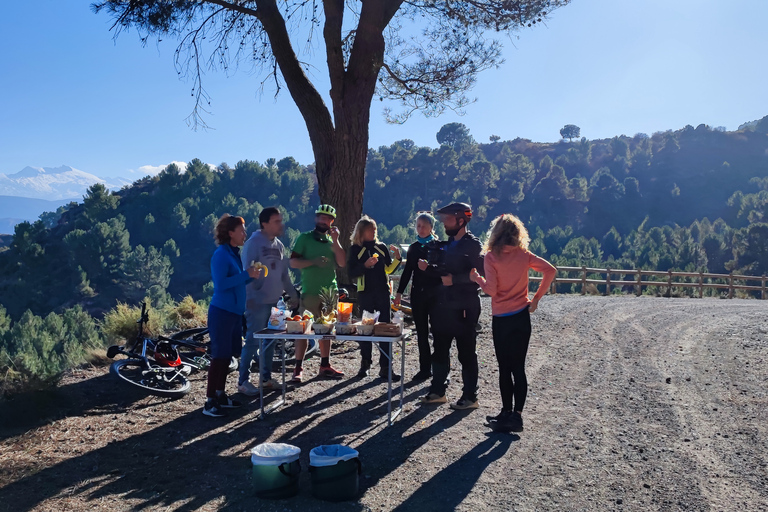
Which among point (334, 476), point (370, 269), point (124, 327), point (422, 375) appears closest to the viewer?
point (334, 476)

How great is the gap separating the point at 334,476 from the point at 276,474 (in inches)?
13.1

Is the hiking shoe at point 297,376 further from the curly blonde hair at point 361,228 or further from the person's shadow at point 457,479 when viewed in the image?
the person's shadow at point 457,479

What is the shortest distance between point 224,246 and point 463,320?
2101 millimetres

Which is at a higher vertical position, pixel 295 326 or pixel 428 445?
pixel 295 326

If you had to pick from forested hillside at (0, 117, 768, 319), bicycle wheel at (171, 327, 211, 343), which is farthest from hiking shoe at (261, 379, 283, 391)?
forested hillside at (0, 117, 768, 319)

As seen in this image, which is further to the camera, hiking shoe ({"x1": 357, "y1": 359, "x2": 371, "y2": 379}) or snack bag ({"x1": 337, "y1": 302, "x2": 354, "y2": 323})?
hiking shoe ({"x1": 357, "y1": 359, "x2": 371, "y2": 379})

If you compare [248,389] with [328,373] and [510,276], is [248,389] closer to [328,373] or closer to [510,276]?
[328,373]

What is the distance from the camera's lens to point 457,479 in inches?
147

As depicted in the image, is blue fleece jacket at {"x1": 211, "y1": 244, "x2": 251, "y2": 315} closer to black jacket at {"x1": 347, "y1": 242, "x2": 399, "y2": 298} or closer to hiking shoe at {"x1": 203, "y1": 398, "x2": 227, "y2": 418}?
hiking shoe at {"x1": 203, "y1": 398, "x2": 227, "y2": 418}

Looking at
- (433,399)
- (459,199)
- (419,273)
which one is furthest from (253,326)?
(459,199)

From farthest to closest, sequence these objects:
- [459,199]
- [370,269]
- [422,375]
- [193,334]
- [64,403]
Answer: [459,199]
[193,334]
[422,375]
[370,269]
[64,403]

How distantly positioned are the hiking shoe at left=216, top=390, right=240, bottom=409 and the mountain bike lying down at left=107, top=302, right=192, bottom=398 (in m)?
0.77

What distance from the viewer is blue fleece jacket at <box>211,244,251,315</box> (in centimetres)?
482

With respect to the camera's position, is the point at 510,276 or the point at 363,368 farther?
the point at 363,368
